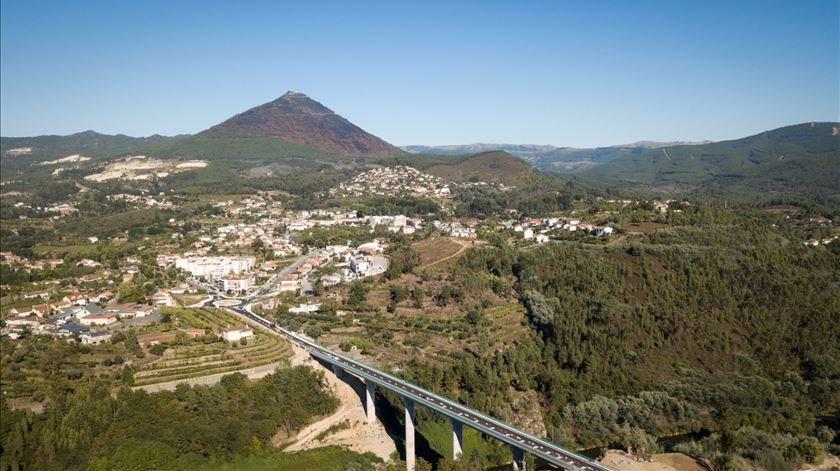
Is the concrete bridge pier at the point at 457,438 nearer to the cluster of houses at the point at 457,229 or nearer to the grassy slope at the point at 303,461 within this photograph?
the grassy slope at the point at 303,461

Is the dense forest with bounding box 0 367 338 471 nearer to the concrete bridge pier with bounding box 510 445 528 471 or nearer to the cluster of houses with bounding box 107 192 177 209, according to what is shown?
the concrete bridge pier with bounding box 510 445 528 471

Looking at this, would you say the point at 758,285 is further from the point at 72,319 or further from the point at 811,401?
the point at 72,319

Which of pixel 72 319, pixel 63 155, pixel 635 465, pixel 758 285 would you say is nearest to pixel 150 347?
pixel 72 319

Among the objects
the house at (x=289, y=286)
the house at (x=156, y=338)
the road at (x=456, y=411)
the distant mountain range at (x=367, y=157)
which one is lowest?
the road at (x=456, y=411)

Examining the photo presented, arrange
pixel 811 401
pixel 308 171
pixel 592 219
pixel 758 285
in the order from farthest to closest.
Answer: pixel 308 171 → pixel 592 219 → pixel 758 285 → pixel 811 401

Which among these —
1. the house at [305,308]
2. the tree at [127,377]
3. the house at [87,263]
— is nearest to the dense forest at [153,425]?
the tree at [127,377]

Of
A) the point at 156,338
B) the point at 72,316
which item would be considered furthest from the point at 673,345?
the point at 72,316
